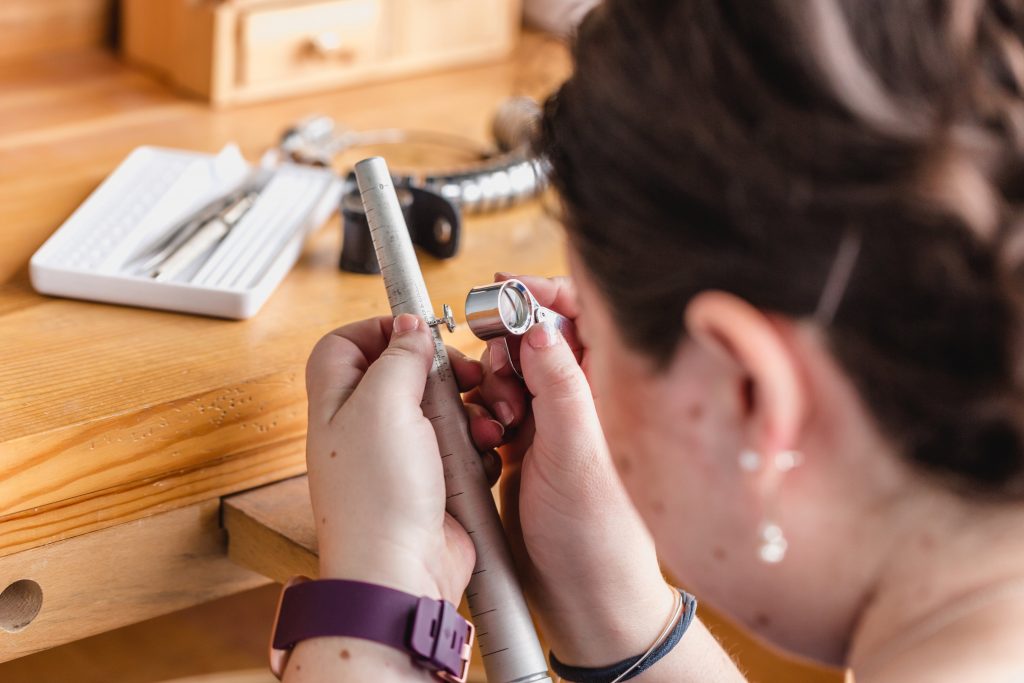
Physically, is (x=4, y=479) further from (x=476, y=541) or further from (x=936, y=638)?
(x=936, y=638)

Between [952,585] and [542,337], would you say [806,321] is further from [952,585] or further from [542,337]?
[542,337]

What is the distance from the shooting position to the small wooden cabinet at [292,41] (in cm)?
128

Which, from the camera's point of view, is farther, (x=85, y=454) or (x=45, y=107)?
(x=45, y=107)

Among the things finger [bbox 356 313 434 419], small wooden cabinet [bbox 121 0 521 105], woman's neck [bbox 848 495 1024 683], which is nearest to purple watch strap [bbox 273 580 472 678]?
finger [bbox 356 313 434 419]

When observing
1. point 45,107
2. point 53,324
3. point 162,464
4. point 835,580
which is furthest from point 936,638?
point 45,107

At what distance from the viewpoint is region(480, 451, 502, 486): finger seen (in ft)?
2.46

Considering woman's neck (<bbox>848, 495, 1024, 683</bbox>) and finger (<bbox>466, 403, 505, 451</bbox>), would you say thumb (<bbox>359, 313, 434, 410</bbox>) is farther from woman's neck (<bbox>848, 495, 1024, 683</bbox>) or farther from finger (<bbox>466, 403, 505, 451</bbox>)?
woman's neck (<bbox>848, 495, 1024, 683</bbox>)

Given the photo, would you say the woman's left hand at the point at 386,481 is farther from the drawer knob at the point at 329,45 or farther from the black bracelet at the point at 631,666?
the drawer knob at the point at 329,45

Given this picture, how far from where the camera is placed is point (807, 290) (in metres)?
0.47

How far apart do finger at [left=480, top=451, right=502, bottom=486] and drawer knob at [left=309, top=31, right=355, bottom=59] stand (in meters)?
0.72

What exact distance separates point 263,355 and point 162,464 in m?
0.11

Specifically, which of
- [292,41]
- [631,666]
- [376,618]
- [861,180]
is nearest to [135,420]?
[376,618]

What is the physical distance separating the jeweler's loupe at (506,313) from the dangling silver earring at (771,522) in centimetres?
24

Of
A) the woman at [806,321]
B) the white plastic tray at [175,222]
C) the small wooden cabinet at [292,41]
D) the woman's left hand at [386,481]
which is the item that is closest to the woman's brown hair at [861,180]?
the woman at [806,321]
